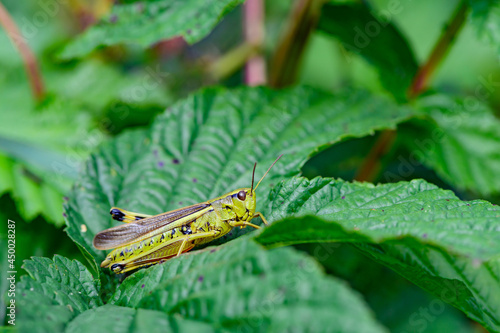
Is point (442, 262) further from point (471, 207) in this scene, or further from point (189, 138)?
point (189, 138)

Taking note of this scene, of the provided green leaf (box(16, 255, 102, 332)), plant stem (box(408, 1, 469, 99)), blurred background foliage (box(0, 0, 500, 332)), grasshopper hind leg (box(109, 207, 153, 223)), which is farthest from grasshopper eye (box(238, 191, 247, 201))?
plant stem (box(408, 1, 469, 99))

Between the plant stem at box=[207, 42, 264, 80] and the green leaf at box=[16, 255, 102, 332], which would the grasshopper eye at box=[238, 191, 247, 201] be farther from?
the plant stem at box=[207, 42, 264, 80]

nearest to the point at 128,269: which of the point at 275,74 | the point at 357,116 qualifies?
the point at 357,116

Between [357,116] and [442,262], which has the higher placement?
[357,116]

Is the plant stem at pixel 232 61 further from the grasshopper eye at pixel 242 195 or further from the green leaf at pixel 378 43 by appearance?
A: the grasshopper eye at pixel 242 195

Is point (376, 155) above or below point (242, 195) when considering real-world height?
below

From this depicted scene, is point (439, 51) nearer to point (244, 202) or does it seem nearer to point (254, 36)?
point (254, 36)

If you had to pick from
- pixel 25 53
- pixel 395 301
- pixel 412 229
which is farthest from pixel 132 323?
pixel 25 53
